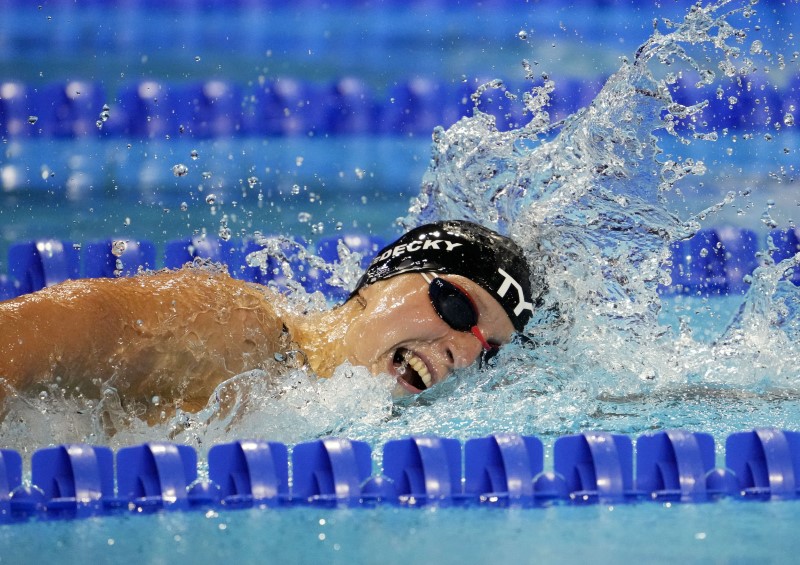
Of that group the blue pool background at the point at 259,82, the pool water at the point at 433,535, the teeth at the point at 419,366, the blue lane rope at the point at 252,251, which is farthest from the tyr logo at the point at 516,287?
the blue pool background at the point at 259,82

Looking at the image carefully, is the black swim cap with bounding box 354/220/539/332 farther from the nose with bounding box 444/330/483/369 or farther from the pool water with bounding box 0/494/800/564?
the pool water with bounding box 0/494/800/564

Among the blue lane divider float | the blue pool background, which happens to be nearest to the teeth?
the blue lane divider float

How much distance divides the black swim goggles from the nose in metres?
0.01

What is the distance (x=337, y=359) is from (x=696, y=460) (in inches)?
32.8

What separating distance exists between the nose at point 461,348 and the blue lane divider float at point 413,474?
395 mm

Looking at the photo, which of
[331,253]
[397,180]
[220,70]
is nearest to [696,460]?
[331,253]

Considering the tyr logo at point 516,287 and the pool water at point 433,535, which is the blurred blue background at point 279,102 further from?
the pool water at point 433,535

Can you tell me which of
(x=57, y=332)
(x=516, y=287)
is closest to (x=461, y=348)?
(x=516, y=287)

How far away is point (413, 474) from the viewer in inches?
78.1

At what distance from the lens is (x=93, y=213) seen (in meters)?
5.59

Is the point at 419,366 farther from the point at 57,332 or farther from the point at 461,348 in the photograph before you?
the point at 57,332

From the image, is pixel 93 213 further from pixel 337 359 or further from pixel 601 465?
pixel 601 465

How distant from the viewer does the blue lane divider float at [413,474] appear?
194 cm

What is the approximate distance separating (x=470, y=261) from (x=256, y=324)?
0.55 meters
